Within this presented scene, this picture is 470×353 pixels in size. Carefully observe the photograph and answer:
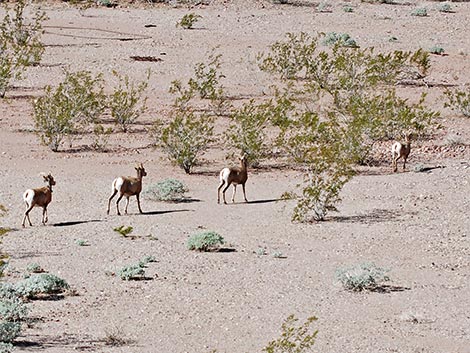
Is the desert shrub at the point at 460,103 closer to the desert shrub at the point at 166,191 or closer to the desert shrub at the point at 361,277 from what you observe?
the desert shrub at the point at 166,191

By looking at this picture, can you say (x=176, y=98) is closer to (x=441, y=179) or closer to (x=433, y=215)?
(x=441, y=179)

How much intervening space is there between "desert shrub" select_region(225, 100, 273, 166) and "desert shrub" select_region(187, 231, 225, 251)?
8195mm

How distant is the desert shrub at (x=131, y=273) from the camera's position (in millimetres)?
15492

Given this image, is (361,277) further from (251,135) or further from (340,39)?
(340,39)

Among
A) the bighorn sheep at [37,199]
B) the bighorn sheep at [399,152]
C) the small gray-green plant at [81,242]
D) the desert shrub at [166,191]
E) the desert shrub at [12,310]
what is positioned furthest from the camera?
the bighorn sheep at [399,152]

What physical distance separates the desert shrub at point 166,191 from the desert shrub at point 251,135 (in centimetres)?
383

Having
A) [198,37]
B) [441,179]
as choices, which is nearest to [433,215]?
[441,179]

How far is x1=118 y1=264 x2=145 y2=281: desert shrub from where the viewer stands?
15.5 meters

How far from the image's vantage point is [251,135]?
25.8 meters

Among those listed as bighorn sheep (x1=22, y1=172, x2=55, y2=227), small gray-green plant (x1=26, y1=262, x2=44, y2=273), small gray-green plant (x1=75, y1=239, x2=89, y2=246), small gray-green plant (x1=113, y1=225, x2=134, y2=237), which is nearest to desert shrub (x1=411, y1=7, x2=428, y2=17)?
bighorn sheep (x1=22, y1=172, x2=55, y2=227)

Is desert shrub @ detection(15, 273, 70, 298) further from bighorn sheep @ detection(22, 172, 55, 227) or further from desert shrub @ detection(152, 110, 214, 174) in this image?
desert shrub @ detection(152, 110, 214, 174)

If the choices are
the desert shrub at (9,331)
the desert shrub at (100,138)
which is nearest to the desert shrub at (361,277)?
the desert shrub at (9,331)

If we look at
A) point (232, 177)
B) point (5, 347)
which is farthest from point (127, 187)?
point (5, 347)

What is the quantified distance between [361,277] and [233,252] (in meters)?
3.14
